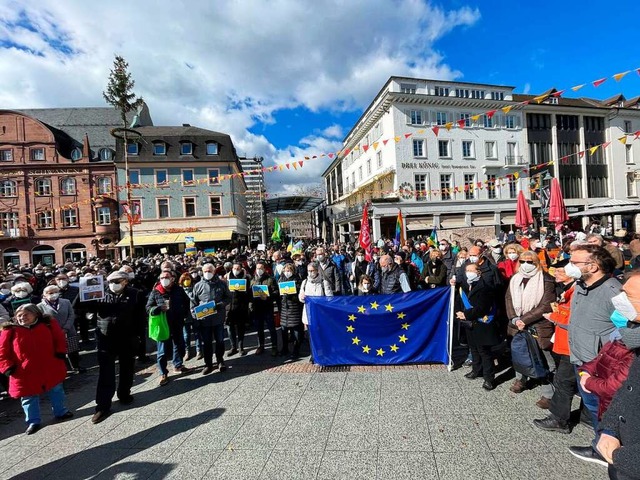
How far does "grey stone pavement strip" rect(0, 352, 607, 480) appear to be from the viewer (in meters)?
3.15

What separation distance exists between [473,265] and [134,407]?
5.42 m

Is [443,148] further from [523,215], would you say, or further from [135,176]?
[135,176]

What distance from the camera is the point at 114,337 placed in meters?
4.75

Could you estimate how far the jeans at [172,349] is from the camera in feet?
18.4

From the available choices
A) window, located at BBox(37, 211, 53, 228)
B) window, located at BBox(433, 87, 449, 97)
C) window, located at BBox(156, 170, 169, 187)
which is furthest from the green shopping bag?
window, located at BBox(37, 211, 53, 228)

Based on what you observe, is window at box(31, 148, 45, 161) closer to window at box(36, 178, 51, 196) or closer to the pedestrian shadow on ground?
window at box(36, 178, 51, 196)

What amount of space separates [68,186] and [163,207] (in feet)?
32.5

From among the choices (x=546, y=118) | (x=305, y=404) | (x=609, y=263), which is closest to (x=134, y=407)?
(x=305, y=404)

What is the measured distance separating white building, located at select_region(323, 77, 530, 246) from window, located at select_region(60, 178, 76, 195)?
28.7 m

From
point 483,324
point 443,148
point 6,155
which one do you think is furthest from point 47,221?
point 483,324

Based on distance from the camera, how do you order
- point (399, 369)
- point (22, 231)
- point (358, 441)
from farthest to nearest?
point (22, 231)
point (399, 369)
point (358, 441)

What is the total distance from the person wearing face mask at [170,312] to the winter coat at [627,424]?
563 centimetres

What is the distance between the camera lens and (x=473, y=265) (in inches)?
195

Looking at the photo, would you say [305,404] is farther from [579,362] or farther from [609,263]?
[609,263]
